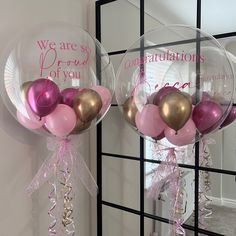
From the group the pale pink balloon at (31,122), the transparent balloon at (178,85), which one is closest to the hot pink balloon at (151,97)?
the transparent balloon at (178,85)

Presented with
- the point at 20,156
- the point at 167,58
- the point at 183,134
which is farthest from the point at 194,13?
the point at 20,156

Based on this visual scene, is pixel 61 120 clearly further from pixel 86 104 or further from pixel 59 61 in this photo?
pixel 59 61

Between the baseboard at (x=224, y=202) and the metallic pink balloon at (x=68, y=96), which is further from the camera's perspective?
the baseboard at (x=224, y=202)

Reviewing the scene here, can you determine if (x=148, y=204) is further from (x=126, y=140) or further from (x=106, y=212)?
(x=126, y=140)

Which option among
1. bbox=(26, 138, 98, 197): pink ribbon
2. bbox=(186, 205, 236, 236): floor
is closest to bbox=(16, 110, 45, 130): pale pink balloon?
bbox=(26, 138, 98, 197): pink ribbon

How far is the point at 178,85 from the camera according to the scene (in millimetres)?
855

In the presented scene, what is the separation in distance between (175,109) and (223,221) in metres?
0.75

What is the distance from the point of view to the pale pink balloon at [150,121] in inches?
33.2

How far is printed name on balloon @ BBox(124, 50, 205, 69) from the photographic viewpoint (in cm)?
86

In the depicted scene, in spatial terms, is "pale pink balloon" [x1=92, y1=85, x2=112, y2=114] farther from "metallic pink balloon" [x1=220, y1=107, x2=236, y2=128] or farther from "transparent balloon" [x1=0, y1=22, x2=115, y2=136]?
"metallic pink balloon" [x1=220, y1=107, x2=236, y2=128]

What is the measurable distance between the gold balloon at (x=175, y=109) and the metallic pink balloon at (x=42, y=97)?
1.14 ft

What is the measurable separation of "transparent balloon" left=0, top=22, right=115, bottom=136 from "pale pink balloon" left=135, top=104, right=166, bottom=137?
0.17 metres

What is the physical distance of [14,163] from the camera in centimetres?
113

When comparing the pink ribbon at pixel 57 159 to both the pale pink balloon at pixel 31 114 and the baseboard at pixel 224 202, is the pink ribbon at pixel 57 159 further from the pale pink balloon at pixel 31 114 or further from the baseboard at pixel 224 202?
the baseboard at pixel 224 202
